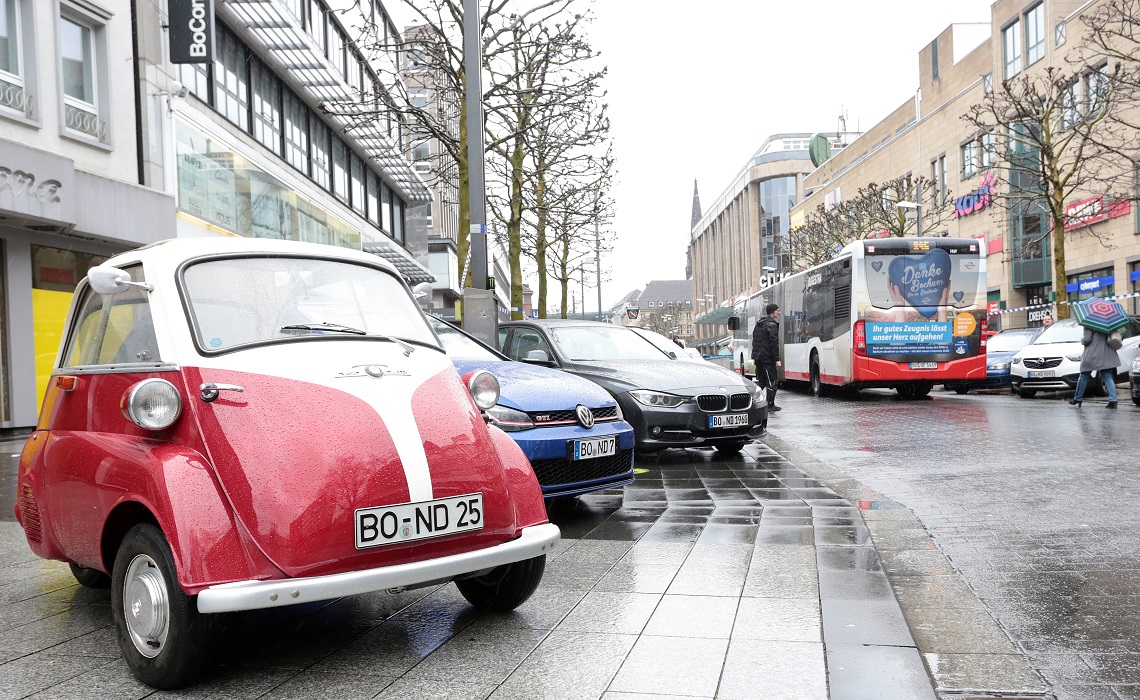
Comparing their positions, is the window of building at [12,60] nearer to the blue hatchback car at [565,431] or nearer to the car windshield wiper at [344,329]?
the blue hatchback car at [565,431]

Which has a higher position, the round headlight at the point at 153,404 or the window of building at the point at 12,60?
the window of building at the point at 12,60

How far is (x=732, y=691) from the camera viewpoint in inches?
130

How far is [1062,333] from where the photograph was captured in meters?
19.7

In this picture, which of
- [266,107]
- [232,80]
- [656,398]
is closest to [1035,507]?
[656,398]

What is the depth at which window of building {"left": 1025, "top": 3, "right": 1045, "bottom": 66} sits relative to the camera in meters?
39.2

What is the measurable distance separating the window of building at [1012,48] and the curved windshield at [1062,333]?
83.5 feet

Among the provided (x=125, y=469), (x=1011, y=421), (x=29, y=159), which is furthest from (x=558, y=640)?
(x=29, y=159)

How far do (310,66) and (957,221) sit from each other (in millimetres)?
34537

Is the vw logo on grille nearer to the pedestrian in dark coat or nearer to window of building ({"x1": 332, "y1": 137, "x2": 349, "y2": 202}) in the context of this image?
the pedestrian in dark coat

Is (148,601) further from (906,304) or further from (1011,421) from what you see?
(906,304)

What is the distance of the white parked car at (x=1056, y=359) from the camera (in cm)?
1866

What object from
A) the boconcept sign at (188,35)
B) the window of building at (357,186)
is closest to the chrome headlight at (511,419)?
the boconcept sign at (188,35)

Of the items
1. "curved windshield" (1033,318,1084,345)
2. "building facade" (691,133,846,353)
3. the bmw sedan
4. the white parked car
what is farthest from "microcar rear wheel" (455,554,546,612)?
"building facade" (691,133,846,353)

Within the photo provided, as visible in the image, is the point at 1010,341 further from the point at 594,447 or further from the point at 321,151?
the point at 321,151
